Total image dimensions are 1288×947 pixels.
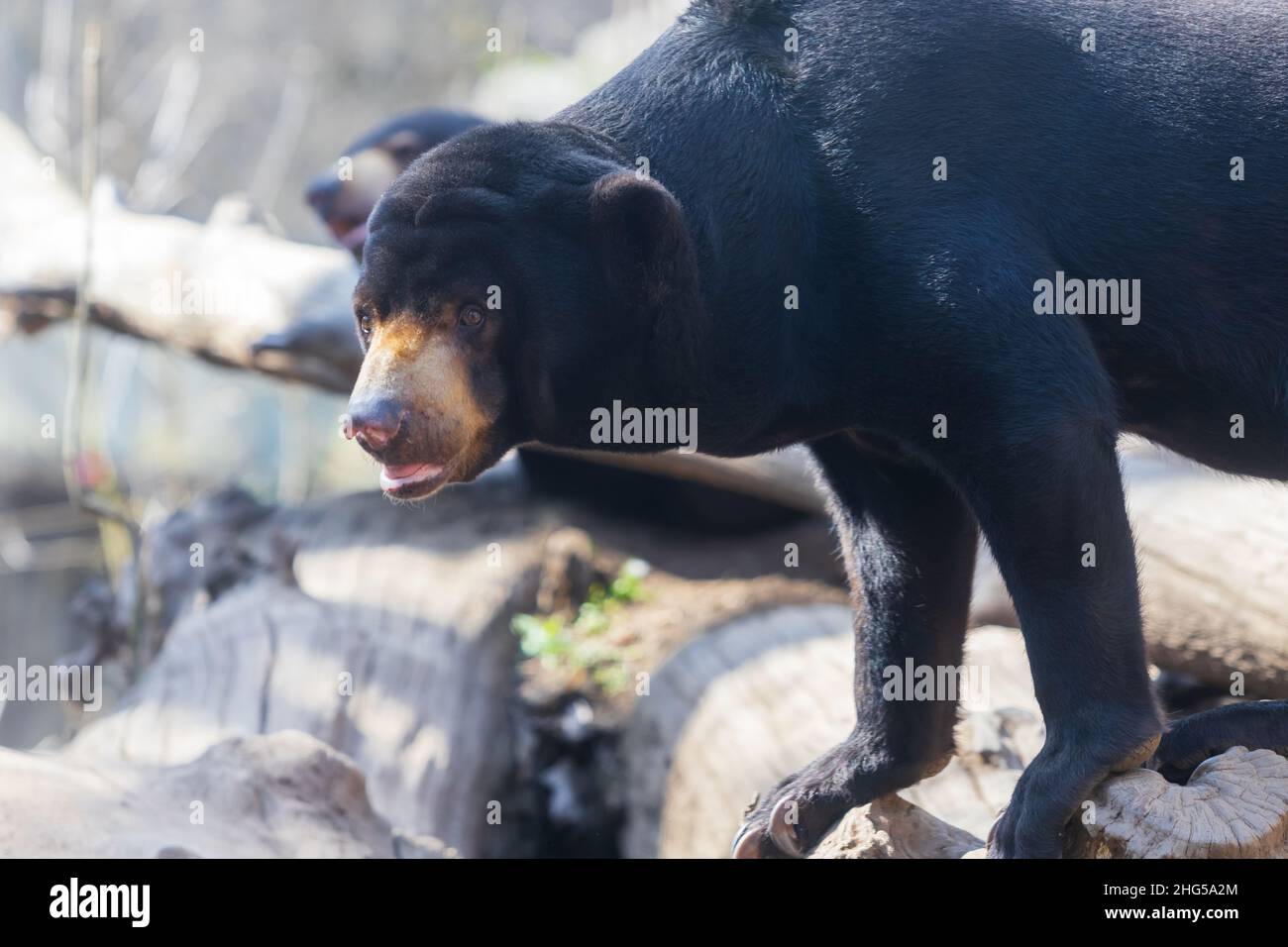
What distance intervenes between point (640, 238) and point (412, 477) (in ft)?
2.06

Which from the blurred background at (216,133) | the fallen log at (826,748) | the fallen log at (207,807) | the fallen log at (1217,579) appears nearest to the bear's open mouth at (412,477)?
the fallen log at (207,807)

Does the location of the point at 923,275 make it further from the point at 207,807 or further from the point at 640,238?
the point at 207,807

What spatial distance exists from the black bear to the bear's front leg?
269 mm

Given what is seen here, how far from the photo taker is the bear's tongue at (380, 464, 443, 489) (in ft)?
8.60

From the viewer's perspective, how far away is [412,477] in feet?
8.65

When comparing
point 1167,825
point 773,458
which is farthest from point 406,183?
point 773,458

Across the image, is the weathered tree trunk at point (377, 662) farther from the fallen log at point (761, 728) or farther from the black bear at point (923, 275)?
the black bear at point (923, 275)

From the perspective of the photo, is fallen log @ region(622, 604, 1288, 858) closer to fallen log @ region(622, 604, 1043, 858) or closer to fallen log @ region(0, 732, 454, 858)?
fallen log @ region(622, 604, 1043, 858)

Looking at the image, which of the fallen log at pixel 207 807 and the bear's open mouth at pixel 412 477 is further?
the fallen log at pixel 207 807

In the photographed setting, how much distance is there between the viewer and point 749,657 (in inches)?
196

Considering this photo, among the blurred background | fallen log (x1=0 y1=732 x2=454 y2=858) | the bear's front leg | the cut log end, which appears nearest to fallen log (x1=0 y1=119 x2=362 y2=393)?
the blurred background

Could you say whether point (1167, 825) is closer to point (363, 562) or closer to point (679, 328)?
point (679, 328)

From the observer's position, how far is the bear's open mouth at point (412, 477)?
8.59 ft

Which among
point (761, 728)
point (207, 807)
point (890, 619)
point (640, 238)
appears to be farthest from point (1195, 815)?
point (207, 807)
